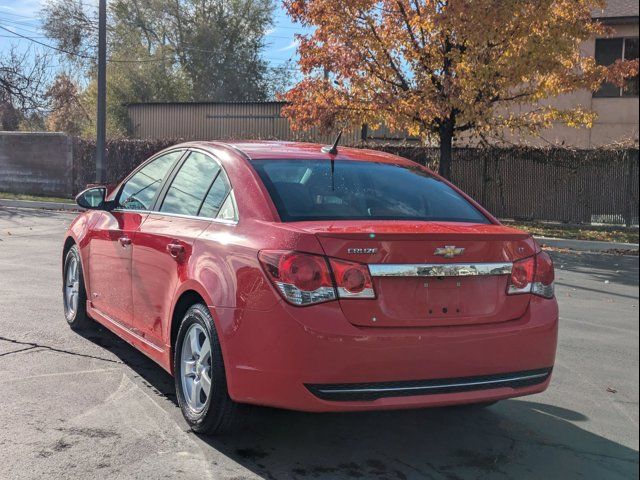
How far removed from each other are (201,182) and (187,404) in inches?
54.8

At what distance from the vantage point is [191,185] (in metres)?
4.44

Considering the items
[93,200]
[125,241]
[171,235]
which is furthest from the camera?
[93,200]

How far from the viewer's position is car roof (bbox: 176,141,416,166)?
14.0 ft

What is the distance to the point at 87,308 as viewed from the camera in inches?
220

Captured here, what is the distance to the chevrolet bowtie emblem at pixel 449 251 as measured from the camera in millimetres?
3334

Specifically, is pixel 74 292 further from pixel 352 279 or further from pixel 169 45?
pixel 169 45

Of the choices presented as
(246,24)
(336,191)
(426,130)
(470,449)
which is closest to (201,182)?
(336,191)

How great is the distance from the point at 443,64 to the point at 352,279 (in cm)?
1313

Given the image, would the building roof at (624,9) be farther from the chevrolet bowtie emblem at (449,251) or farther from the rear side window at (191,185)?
the rear side window at (191,185)

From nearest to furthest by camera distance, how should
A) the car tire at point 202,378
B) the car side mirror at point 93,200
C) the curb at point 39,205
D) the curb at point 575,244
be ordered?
the car tire at point 202,378 → the car side mirror at point 93,200 → the curb at point 575,244 → the curb at point 39,205

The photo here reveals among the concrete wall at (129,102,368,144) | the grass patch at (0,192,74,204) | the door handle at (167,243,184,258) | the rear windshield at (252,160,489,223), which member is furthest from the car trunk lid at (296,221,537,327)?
the concrete wall at (129,102,368,144)

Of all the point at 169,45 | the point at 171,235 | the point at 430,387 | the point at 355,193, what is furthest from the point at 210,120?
the point at 430,387

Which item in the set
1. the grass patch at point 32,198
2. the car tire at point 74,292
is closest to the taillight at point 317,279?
the car tire at point 74,292

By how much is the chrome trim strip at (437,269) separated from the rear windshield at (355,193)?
20.3 inches
